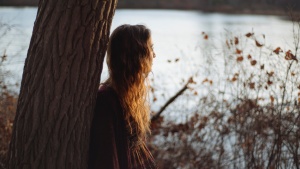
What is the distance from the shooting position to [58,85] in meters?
2.50

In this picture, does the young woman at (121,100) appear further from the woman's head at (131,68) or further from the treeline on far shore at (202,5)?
the treeline on far shore at (202,5)

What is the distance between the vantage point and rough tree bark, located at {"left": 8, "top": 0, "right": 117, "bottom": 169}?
98.2 inches

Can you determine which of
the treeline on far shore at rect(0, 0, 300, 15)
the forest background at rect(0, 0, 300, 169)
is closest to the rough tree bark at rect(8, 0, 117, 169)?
the forest background at rect(0, 0, 300, 169)

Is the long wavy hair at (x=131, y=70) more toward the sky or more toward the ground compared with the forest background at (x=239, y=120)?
more toward the sky

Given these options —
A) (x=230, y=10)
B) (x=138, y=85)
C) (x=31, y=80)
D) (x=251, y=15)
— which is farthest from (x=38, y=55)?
(x=230, y=10)

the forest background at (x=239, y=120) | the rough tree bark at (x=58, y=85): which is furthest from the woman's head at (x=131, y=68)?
the forest background at (x=239, y=120)

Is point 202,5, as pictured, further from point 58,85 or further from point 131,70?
point 58,85

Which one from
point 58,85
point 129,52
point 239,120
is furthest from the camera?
point 239,120

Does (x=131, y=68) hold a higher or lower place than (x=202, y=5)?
lower

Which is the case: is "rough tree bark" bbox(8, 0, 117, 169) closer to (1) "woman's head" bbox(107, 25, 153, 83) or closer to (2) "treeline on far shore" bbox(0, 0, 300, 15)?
(1) "woman's head" bbox(107, 25, 153, 83)

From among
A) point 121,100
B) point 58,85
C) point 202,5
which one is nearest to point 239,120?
point 121,100

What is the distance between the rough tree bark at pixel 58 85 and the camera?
2.49 m

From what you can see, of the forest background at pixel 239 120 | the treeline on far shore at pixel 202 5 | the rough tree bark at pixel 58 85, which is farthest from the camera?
the treeline on far shore at pixel 202 5

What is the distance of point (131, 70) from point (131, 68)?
0.05 ft
